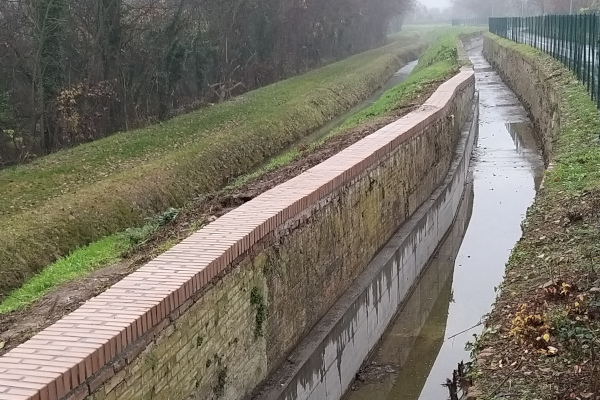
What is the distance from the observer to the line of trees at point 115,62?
54.3 ft

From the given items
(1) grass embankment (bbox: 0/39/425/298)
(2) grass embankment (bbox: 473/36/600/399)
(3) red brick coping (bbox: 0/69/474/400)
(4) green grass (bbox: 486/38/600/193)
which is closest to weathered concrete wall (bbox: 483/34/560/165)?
(4) green grass (bbox: 486/38/600/193)

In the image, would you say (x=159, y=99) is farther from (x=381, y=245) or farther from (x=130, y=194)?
(x=381, y=245)

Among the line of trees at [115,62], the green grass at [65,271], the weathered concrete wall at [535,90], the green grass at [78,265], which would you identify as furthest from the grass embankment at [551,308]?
the line of trees at [115,62]

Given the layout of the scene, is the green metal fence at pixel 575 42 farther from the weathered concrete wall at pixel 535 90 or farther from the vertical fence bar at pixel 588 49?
the weathered concrete wall at pixel 535 90

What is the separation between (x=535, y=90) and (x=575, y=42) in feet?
10.7

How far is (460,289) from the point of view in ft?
38.5

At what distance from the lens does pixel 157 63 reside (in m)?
21.5

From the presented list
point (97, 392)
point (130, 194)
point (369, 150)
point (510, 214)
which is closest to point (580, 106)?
point (510, 214)

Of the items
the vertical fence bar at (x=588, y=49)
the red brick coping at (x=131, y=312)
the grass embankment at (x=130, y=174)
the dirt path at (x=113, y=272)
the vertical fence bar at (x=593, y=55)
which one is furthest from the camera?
the vertical fence bar at (x=588, y=49)

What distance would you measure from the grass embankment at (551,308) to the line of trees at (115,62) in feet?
38.7

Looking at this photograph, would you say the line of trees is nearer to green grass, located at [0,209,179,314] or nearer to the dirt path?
green grass, located at [0,209,179,314]

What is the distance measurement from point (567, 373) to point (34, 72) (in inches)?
582

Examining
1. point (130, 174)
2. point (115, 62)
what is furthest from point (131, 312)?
point (115, 62)

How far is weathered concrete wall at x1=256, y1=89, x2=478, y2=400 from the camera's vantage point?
687cm
